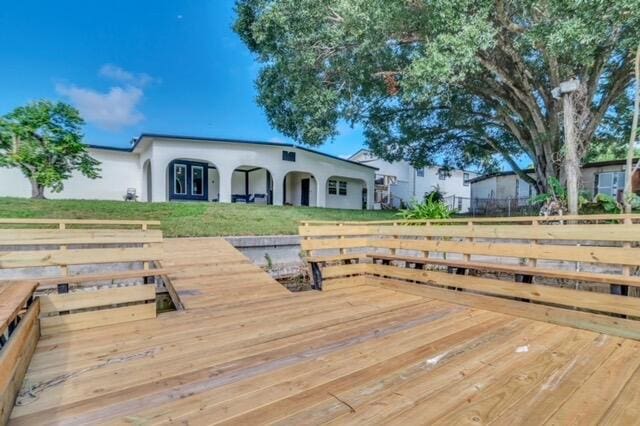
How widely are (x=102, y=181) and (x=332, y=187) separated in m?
10.9

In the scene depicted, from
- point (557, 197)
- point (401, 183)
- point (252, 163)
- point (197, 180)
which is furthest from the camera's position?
point (401, 183)

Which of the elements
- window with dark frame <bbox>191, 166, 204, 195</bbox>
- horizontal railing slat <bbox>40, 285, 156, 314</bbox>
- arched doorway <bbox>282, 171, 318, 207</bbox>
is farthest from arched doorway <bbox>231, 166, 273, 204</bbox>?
horizontal railing slat <bbox>40, 285, 156, 314</bbox>

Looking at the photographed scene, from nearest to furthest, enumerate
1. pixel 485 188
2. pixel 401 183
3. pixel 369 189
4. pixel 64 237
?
1. pixel 64 237
2. pixel 369 189
3. pixel 485 188
4. pixel 401 183

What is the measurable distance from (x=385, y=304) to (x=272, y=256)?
3869mm

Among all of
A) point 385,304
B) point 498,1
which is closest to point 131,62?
point 498,1

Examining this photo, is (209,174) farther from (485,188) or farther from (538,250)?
(485,188)

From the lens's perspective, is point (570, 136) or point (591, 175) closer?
point (570, 136)

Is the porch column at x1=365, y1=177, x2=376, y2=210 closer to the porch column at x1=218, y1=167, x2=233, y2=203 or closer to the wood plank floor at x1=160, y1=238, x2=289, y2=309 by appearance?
the porch column at x1=218, y1=167, x2=233, y2=203

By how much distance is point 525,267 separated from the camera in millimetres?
3123

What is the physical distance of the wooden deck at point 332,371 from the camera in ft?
5.14

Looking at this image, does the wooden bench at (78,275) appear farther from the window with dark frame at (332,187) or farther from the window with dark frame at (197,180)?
the window with dark frame at (332,187)

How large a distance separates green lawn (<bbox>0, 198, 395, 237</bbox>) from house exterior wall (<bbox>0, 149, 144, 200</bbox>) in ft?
13.7

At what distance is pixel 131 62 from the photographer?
630 inches

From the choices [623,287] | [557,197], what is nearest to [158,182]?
[557,197]
